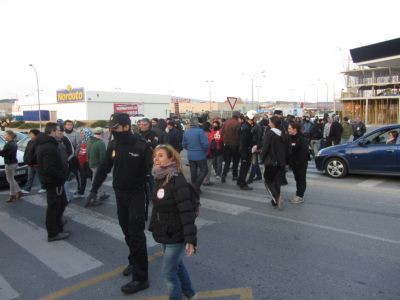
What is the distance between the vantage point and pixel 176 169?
10.8 ft

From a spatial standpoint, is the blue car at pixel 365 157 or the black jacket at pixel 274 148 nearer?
the black jacket at pixel 274 148

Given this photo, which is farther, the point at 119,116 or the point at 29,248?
the point at 29,248

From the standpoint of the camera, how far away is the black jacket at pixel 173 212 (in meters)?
3.12

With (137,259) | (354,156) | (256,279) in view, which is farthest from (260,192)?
(137,259)

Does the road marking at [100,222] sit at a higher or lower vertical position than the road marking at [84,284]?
higher

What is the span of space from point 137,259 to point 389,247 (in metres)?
3.38

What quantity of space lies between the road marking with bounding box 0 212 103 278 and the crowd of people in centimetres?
28

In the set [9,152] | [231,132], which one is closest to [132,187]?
[9,152]

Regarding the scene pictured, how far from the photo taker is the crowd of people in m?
3.21

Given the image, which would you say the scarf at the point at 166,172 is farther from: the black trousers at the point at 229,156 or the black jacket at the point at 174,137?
the black jacket at the point at 174,137

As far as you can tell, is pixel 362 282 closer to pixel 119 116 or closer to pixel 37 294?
pixel 119 116

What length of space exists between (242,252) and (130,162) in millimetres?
2035

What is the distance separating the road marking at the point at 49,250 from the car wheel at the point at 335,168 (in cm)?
756

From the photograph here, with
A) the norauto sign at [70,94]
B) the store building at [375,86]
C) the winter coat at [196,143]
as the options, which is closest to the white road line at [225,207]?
the winter coat at [196,143]
